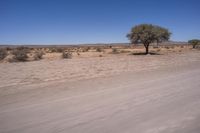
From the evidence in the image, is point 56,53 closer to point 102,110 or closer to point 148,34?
point 148,34

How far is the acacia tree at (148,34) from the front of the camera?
4678 cm

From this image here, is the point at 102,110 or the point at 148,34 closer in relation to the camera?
the point at 102,110

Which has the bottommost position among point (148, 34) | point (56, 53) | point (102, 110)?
point (56, 53)

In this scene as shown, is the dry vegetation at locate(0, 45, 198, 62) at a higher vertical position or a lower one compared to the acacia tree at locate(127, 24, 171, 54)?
lower

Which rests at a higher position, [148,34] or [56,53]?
[148,34]

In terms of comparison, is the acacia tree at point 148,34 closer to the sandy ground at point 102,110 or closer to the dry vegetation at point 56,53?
the dry vegetation at point 56,53

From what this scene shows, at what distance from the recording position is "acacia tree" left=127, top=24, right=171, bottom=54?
46781 millimetres

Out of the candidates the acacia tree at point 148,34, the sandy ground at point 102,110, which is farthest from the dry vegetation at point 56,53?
the sandy ground at point 102,110

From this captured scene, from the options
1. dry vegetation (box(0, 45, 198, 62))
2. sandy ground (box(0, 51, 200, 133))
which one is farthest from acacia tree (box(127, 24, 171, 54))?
sandy ground (box(0, 51, 200, 133))

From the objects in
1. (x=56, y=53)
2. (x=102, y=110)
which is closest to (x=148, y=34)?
(x=56, y=53)

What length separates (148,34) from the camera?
46.8m

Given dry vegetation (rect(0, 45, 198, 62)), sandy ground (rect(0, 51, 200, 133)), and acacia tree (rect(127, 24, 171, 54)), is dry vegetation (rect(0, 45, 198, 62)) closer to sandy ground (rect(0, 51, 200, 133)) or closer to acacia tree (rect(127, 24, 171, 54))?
acacia tree (rect(127, 24, 171, 54))

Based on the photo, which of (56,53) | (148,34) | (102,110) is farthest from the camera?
(56,53)

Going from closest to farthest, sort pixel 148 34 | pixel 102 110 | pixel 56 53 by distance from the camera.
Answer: pixel 102 110 → pixel 148 34 → pixel 56 53
